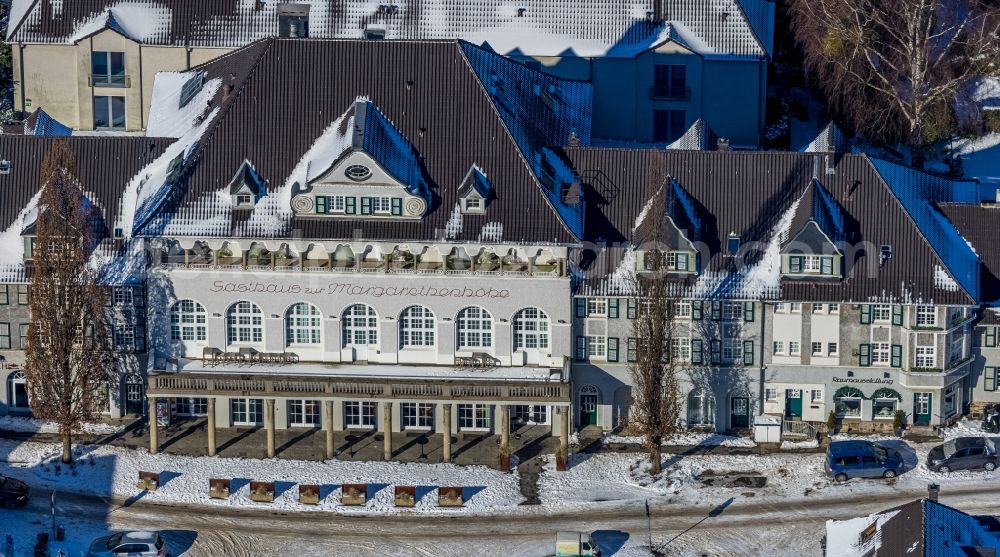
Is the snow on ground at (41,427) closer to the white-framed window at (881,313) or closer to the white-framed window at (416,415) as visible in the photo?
the white-framed window at (416,415)

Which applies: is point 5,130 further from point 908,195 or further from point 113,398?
point 908,195

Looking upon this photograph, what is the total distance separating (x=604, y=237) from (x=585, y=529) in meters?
17.8

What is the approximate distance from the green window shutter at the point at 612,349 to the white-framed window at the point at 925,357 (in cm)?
1607

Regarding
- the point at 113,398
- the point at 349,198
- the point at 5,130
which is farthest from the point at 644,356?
the point at 5,130

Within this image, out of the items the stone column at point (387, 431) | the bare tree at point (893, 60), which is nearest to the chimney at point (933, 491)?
the stone column at point (387, 431)

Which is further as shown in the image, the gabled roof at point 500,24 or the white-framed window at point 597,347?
the gabled roof at point 500,24

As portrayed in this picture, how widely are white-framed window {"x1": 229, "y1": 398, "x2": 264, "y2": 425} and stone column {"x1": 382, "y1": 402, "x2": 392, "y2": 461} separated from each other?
7.67m

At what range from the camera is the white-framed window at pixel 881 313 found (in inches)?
4596

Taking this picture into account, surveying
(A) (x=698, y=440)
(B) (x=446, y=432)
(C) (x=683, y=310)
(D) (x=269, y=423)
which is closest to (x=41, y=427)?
(D) (x=269, y=423)

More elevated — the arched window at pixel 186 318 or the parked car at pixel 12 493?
the arched window at pixel 186 318

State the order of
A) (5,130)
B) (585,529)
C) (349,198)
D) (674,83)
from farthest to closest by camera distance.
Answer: (674,83), (5,130), (349,198), (585,529)

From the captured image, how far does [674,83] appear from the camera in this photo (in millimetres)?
141625

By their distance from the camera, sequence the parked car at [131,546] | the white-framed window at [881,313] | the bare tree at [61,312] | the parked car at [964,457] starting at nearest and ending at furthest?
the parked car at [131,546] < the parked car at [964,457] < the bare tree at [61,312] < the white-framed window at [881,313]

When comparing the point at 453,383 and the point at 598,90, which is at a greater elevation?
the point at 598,90
